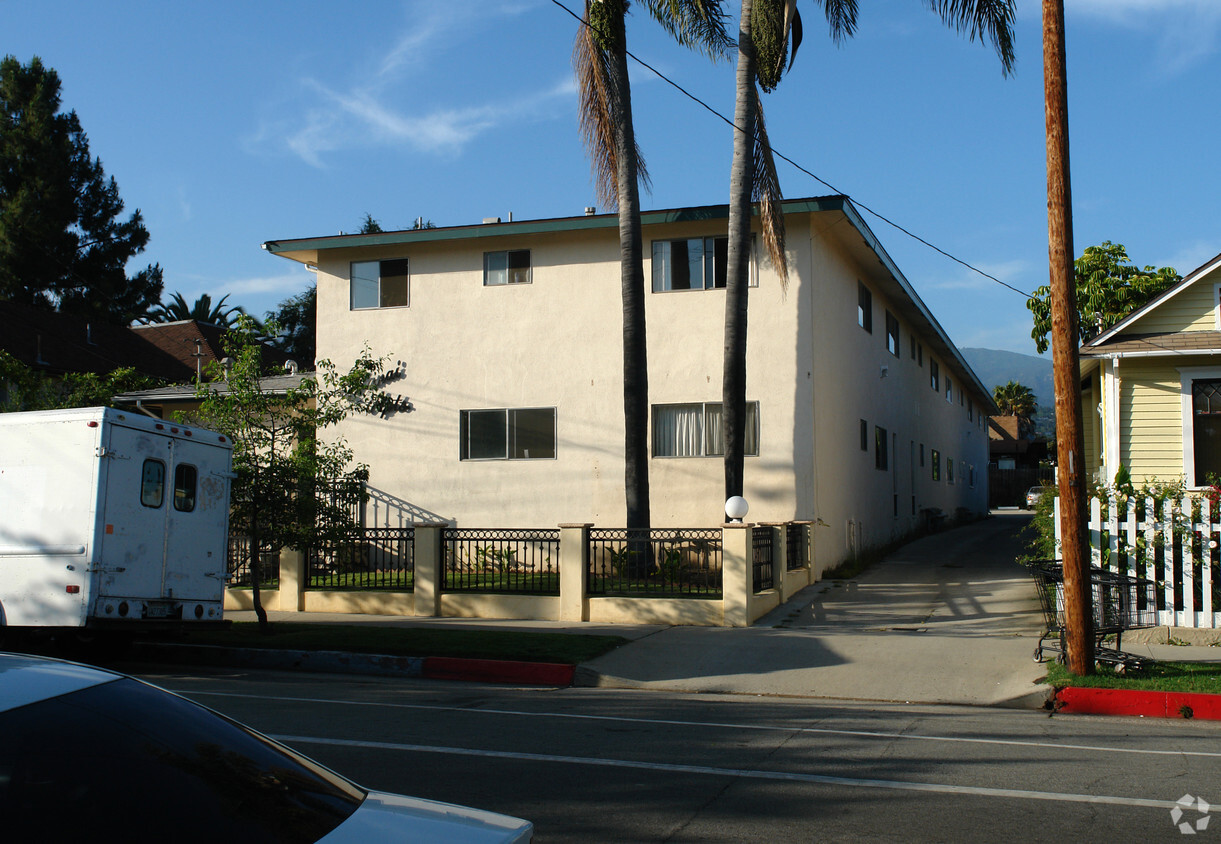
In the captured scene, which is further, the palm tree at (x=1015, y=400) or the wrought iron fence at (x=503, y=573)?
the palm tree at (x=1015, y=400)

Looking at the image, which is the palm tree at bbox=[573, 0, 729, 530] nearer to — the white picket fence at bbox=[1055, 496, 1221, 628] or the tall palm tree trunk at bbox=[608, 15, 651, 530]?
the tall palm tree trunk at bbox=[608, 15, 651, 530]

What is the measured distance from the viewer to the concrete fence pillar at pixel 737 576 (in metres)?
13.7

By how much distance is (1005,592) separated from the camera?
16344mm

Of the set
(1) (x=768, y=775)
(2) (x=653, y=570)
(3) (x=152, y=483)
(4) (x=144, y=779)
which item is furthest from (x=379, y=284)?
(4) (x=144, y=779)

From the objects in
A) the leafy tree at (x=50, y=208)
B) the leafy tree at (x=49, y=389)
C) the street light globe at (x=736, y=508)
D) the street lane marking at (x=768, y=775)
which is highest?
the leafy tree at (x=50, y=208)

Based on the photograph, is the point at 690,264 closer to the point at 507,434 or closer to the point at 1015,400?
the point at 507,434

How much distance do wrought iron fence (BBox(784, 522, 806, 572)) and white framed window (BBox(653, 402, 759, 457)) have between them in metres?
1.76

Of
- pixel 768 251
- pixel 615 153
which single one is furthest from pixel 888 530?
pixel 615 153

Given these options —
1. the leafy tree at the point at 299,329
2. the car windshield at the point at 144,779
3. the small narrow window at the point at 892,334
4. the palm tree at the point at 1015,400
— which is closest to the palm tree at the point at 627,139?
the small narrow window at the point at 892,334

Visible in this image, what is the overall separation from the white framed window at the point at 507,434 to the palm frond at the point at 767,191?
5391 millimetres

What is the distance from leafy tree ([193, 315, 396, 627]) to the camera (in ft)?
44.3

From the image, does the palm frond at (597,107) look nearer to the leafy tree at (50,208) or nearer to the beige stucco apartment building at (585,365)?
the beige stucco apartment building at (585,365)

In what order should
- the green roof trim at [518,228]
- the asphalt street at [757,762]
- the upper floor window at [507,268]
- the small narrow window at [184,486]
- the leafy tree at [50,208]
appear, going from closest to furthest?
1. the asphalt street at [757,762]
2. the small narrow window at [184,486]
3. the green roof trim at [518,228]
4. the upper floor window at [507,268]
5. the leafy tree at [50,208]

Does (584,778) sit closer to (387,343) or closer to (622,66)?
(622,66)
